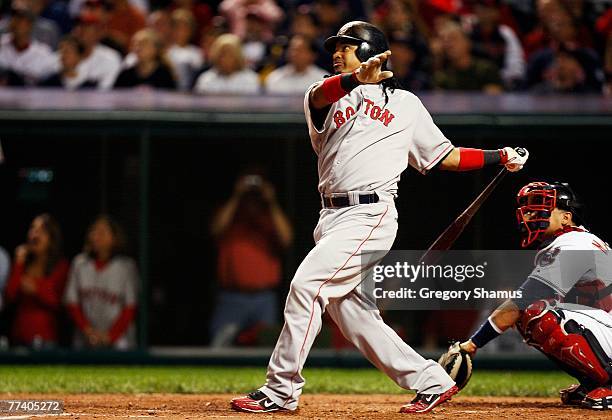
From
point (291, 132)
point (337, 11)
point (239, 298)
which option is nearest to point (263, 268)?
point (239, 298)

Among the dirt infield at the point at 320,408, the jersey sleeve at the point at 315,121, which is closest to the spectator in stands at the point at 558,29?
the dirt infield at the point at 320,408

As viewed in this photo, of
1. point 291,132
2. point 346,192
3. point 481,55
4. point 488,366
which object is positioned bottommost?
point 488,366

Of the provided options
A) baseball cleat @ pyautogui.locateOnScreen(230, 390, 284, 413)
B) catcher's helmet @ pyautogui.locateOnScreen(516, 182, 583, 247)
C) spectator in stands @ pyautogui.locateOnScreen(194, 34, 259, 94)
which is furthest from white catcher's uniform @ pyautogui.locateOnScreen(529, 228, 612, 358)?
spectator in stands @ pyautogui.locateOnScreen(194, 34, 259, 94)

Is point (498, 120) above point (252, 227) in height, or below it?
above

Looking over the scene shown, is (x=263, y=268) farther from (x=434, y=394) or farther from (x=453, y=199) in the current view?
(x=434, y=394)

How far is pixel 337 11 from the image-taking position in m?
10.9

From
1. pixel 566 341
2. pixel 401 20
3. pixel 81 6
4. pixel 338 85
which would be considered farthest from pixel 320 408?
pixel 81 6

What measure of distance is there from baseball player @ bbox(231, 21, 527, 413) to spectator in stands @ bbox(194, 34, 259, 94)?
461 centimetres

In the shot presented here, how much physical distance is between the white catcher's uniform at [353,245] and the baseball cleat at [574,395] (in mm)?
908

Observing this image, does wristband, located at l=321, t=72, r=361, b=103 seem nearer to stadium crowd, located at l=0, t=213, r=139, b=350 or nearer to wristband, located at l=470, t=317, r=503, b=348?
wristband, located at l=470, t=317, r=503, b=348

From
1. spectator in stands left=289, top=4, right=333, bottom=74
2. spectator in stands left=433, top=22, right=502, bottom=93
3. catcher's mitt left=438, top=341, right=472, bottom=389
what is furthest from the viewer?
spectator in stands left=289, top=4, right=333, bottom=74

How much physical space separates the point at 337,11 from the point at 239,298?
3369 millimetres

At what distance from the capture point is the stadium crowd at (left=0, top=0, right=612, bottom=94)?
998cm

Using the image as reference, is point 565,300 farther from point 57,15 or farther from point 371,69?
point 57,15
